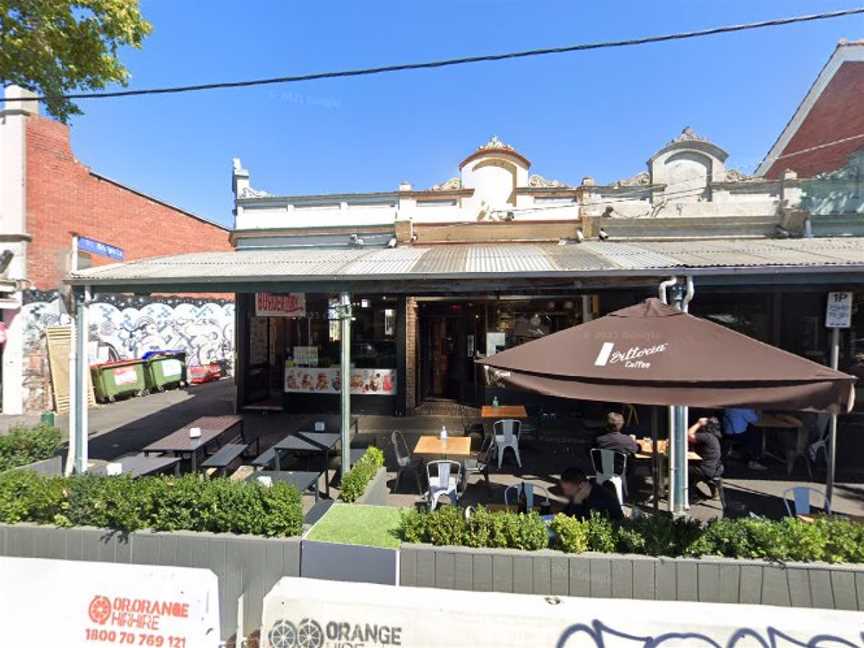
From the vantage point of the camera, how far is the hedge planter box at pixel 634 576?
3.30m

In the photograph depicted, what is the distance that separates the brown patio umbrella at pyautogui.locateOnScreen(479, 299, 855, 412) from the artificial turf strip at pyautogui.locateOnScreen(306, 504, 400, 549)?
190 cm

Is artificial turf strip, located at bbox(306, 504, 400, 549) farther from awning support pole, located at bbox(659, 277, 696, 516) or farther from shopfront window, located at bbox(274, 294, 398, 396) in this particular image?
shopfront window, located at bbox(274, 294, 398, 396)

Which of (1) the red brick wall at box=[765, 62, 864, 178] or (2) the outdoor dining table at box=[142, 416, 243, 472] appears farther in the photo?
(1) the red brick wall at box=[765, 62, 864, 178]

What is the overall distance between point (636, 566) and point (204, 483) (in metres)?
4.05

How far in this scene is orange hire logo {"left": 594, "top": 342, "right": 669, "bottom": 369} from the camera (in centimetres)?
306

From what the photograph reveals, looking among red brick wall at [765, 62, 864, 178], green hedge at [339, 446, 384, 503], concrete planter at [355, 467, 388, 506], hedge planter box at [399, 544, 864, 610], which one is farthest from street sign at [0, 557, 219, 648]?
red brick wall at [765, 62, 864, 178]

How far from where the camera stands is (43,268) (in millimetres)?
12695

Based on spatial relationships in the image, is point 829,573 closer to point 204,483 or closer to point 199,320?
point 204,483

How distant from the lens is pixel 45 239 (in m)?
13.0

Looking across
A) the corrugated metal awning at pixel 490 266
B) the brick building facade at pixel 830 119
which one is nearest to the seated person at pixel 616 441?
the corrugated metal awning at pixel 490 266

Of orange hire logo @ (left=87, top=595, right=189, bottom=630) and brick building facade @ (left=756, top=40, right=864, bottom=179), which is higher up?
brick building facade @ (left=756, top=40, right=864, bottom=179)

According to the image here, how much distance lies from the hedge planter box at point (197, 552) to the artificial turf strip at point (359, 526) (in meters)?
0.33

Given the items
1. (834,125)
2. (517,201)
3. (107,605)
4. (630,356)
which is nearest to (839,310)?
(630,356)

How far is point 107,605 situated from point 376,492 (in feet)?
9.42
